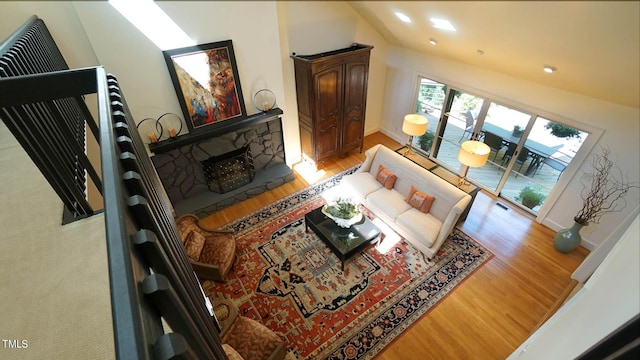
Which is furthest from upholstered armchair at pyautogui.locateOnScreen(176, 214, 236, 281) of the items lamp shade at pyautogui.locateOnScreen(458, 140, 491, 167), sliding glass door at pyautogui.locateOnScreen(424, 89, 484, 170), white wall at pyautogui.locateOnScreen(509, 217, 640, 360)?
sliding glass door at pyautogui.locateOnScreen(424, 89, 484, 170)

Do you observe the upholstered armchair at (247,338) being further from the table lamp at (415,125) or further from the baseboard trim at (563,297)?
the table lamp at (415,125)

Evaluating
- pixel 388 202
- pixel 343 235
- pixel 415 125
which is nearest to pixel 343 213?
pixel 343 235

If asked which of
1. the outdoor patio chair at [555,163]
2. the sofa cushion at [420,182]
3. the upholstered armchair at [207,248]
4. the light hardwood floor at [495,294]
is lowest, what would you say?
the light hardwood floor at [495,294]

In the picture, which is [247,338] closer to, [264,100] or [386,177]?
[386,177]

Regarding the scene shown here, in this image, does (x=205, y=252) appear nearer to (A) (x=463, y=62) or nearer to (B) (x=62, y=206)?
(B) (x=62, y=206)

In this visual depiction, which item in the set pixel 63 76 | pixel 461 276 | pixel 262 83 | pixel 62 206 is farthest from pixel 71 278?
pixel 461 276

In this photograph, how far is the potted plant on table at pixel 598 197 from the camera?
10.4 feet

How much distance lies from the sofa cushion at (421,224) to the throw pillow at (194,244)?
243 cm

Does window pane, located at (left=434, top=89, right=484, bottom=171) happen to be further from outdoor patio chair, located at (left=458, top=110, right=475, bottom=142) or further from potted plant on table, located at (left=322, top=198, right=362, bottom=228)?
potted plant on table, located at (left=322, top=198, right=362, bottom=228)

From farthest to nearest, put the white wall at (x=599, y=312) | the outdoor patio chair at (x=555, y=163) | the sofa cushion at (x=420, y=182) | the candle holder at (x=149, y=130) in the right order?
1. the outdoor patio chair at (x=555, y=163)
2. the sofa cushion at (x=420, y=182)
3. the candle holder at (x=149, y=130)
4. the white wall at (x=599, y=312)

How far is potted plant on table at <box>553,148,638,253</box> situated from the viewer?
10.4ft

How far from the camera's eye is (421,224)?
3.49 metres

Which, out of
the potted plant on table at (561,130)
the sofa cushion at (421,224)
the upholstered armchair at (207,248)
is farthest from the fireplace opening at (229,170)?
the potted plant on table at (561,130)

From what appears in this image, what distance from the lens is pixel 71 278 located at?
1.57 metres
